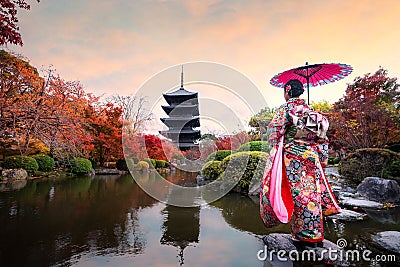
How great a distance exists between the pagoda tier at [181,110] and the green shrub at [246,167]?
10.6m

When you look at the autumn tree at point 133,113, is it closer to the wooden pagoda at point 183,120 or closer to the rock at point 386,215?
the wooden pagoda at point 183,120

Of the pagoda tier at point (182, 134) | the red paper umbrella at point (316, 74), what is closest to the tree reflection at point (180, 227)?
the red paper umbrella at point (316, 74)

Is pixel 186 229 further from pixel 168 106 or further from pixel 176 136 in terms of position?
pixel 168 106

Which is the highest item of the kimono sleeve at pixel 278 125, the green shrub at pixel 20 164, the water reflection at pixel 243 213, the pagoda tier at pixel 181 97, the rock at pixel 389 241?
the pagoda tier at pixel 181 97

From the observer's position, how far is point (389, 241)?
2375mm

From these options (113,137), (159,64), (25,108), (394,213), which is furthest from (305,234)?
(113,137)

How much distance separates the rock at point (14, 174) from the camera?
8566 millimetres

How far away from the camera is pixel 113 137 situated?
1365cm

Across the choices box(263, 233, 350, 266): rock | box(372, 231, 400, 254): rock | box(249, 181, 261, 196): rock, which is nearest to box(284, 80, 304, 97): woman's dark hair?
box(263, 233, 350, 266): rock

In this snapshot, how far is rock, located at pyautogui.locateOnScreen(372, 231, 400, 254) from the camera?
228cm

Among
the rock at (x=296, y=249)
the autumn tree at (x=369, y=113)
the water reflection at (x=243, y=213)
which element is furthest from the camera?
the autumn tree at (x=369, y=113)

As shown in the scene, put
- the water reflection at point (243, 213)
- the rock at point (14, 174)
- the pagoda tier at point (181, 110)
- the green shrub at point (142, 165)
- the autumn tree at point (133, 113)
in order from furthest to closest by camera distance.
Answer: the pagoda tier at point (181, 110), the autumn tree at point (133, 113), the green shrub at point (142, 165), the rock at point (14, 174), the water reflection at point (243, 213)

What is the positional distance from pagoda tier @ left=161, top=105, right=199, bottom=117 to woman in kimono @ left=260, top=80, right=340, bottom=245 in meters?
14.4

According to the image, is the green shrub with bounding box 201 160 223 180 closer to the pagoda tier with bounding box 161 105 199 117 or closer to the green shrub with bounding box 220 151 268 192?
the green shrub with bounding box 220 151 268 192
